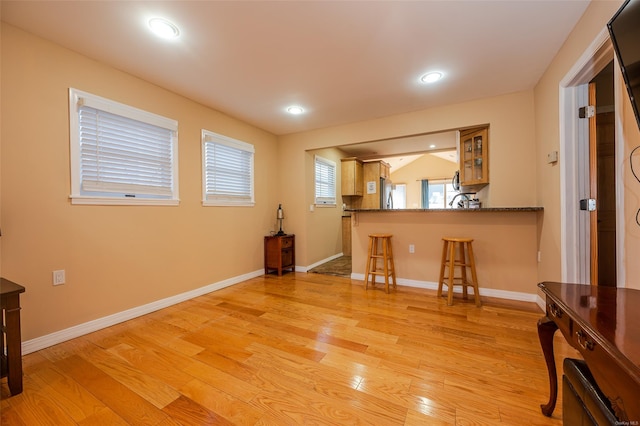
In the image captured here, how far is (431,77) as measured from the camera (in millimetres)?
2623

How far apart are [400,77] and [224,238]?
2926 mm

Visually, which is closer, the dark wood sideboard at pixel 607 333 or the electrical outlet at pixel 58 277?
the dark wood sideboard at pixel 607 333

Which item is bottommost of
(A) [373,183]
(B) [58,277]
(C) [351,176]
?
(B) [58,277]

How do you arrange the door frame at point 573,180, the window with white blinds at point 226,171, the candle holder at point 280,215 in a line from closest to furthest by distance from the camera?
the door frame at point 573,180, the window with white blinds at point 226,171, the candle holder at point 280,215

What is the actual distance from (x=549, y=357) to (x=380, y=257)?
221cm

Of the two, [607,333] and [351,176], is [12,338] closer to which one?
[607,333]

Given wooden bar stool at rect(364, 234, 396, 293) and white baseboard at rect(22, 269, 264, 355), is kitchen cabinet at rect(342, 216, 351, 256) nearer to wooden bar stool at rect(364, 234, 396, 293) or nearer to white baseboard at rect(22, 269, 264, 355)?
wooden bar stool at rect(364, 234, 396, 293)

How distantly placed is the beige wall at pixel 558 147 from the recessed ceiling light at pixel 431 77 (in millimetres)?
930

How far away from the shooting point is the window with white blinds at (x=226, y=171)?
3.34 metres

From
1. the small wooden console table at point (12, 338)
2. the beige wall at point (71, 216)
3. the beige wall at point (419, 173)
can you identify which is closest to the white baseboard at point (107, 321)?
the beige wall at point (71, 216)

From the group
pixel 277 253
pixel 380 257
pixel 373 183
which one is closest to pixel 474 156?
pixel 380 257

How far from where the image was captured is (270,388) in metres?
1.51

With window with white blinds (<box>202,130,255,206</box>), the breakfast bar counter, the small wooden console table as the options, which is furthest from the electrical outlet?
the breakfast bar counter

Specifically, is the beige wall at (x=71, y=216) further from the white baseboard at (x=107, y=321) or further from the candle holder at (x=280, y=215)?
the candle holder at (x=280, y=215)
